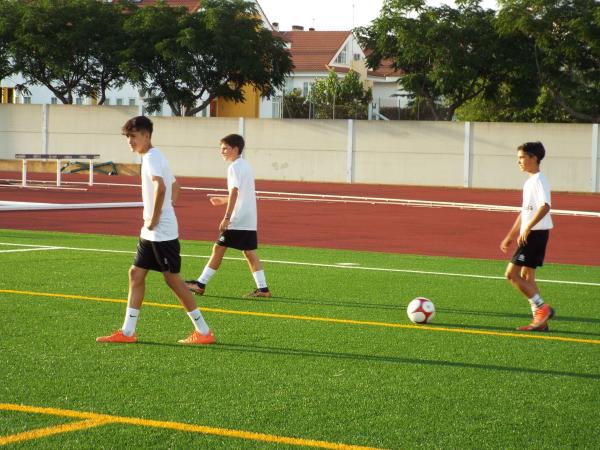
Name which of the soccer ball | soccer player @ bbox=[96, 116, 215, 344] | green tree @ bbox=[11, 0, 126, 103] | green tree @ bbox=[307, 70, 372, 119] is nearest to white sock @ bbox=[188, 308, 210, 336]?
soccer player @ bbox=[96, 116, 215, 344]

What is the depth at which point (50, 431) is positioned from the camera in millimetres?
5980

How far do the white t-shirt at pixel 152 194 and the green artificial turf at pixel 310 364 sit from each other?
3.01 feet

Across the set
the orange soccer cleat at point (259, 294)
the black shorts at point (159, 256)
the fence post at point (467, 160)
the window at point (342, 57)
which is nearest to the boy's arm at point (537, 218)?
the orange soccer cleat at point (259, 294)

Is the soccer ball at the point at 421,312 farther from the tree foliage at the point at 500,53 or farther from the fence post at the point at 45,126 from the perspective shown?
the fence post at the point at 45,126

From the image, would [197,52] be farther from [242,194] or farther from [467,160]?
[242,194]

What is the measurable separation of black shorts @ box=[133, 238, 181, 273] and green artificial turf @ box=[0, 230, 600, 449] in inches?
25.8

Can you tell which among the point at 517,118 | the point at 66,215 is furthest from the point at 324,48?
the point at 66,215

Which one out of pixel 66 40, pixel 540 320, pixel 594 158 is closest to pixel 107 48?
pixel 66 40

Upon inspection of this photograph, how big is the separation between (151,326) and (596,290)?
6.09 m

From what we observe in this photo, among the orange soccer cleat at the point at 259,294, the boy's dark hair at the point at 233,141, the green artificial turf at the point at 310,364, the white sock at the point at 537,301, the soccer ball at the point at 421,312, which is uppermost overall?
the boy's dark hair at the point at 233,141

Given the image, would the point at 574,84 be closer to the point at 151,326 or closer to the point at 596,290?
the point at 596,290

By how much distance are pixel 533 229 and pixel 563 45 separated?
35132mm

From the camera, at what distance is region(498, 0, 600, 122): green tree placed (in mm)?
43000

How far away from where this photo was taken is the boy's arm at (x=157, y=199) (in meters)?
8.40
